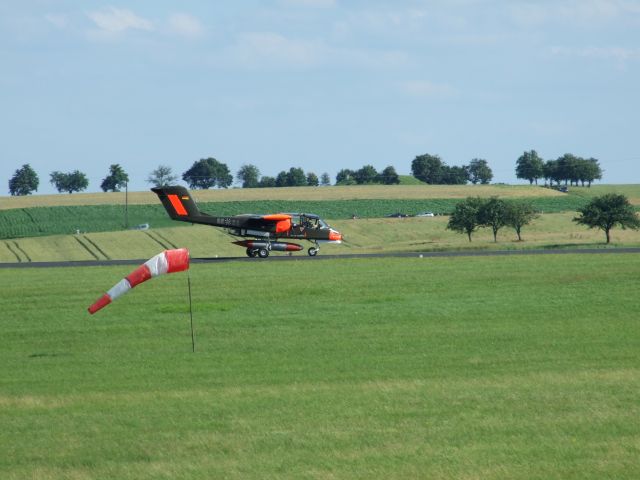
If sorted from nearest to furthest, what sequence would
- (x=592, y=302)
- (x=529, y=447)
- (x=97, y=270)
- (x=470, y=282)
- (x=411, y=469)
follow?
(x=411, y=469), (x=529, y=447), (x=592, y=302), (x=470, y=282), (x=97, y=270)

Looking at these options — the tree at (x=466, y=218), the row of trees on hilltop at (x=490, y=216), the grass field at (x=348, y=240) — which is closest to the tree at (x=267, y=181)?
the grass field at (x=348, y=240)

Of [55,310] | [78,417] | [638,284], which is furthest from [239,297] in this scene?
[78,417]

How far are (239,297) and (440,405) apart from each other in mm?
16810

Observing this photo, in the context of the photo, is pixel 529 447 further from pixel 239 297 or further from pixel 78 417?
pixel 239 297

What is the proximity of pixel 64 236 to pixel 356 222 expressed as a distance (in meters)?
26.3

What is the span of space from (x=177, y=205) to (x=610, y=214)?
33713 mm

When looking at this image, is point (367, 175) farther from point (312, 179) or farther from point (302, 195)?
point (302, 195)

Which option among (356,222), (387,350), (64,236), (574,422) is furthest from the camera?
(356,222)

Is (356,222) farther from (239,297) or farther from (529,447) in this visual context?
(529,447)

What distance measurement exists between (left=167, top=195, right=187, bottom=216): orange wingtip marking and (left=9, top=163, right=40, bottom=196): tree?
149 metres

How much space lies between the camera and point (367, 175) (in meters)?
195

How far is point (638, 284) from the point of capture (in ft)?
111

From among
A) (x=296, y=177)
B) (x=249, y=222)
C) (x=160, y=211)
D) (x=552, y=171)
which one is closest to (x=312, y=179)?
(x=296, y=177)

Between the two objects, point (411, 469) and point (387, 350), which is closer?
point (411, 469)
